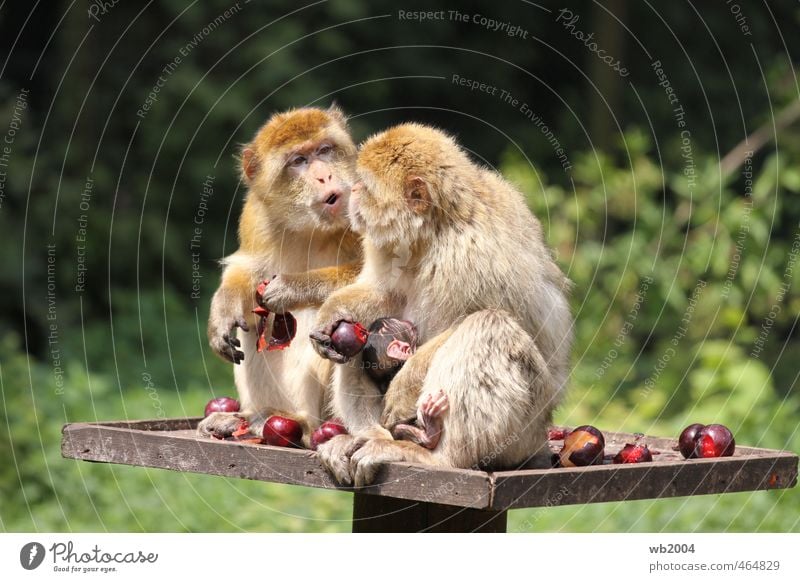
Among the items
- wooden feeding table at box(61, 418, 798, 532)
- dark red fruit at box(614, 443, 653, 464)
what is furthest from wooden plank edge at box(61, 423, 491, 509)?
dark red fruit at box(614, 443, 653, 464)

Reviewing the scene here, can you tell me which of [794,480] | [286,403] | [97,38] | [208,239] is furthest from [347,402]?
[97,38]

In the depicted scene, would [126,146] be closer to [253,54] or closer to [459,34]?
[253,54]

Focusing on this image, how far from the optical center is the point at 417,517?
15.2 feet

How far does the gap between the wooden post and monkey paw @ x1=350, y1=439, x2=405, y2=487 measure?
0.57 m

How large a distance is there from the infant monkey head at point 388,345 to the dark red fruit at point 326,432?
250 mm

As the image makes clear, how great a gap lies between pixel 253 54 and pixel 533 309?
7.33m

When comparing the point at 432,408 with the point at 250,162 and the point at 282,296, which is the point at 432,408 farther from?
the point at 250,162

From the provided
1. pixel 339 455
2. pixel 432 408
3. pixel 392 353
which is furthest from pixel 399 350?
pixel 339 455

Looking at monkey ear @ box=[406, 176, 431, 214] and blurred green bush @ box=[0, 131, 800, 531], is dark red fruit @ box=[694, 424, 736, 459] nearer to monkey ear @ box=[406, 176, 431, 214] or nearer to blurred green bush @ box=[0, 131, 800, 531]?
monkey ear @ box=[406, 176, 431, 214]

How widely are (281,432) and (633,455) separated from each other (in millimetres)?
1365

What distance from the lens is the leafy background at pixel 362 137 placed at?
7.86 m

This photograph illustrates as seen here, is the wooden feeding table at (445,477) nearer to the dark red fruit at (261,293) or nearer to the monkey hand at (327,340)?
the monkey hand at (327,340)

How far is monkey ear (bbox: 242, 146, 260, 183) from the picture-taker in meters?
5.11
